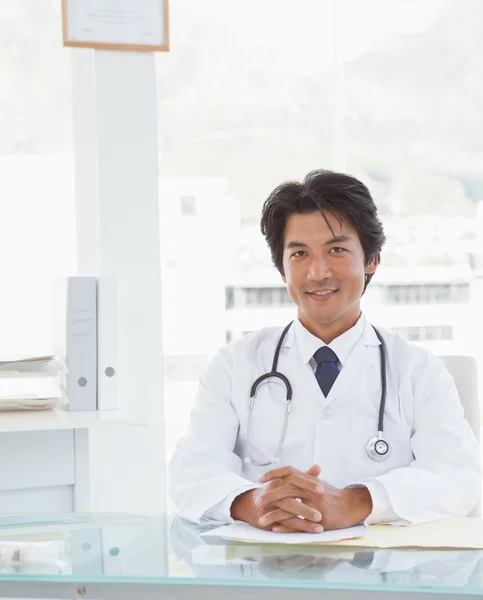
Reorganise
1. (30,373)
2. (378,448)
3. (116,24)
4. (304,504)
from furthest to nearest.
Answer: (116,24) < (30,373) < (378,448) < (304,504)

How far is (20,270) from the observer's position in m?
2.44

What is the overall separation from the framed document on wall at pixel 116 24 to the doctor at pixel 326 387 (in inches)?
32.5

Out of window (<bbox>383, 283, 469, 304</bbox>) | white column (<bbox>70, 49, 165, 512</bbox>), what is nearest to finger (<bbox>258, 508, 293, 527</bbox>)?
white column (<bbox>70, 49, 165, 512</bbox>)

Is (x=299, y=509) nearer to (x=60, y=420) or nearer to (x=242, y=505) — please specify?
(x=242, y=505)

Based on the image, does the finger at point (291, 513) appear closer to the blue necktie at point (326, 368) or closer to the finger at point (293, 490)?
the finger at point (293, 490)

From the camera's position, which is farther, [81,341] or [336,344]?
[81,341]

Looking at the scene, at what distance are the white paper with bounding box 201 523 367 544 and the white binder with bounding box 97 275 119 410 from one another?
803mm

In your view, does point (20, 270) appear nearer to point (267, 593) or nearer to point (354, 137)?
point (354, 137)

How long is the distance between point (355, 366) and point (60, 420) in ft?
2.05

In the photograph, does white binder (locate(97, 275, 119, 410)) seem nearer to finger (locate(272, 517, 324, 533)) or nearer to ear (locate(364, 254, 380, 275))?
ear (locate(364, 254, 380, 275))

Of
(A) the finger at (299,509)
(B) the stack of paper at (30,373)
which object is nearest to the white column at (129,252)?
(B) the stack of paper at (30,373)

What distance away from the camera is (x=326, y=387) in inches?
64.3

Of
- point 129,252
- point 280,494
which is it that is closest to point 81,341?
point 129,252

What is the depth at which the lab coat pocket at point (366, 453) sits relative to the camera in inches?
60.7
